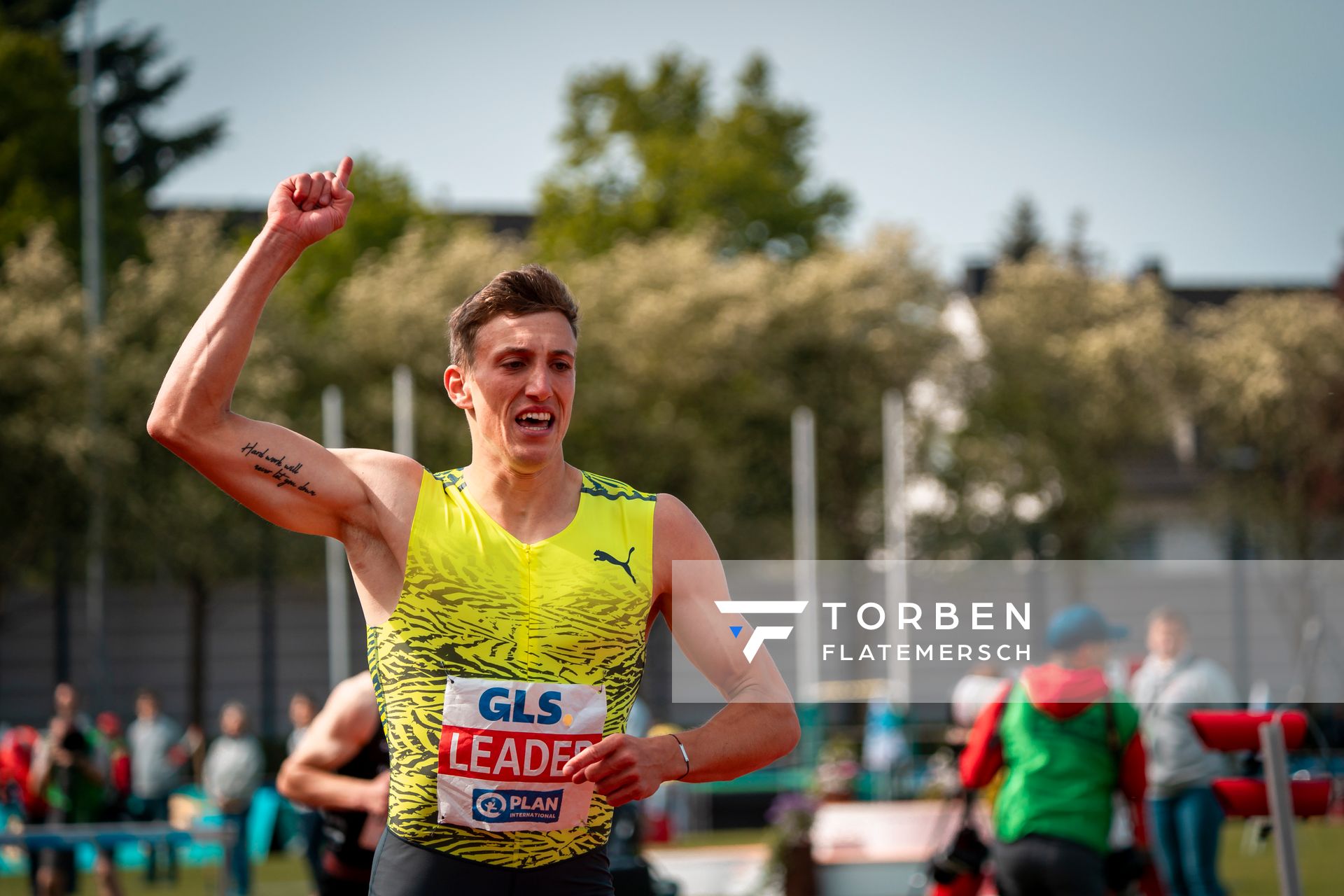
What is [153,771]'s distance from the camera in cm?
1766

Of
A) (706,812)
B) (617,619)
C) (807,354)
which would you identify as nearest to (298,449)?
(617,619)

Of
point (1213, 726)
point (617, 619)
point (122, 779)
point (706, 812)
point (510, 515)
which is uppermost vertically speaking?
point (510, 515)

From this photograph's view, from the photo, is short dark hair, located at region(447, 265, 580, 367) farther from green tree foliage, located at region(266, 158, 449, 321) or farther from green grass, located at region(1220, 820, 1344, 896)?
green tree foliage, located at region(266, 158, 449, 321)

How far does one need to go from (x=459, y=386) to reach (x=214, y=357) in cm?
54

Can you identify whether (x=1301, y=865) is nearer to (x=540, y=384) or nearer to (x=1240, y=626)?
(x=540, y=384)

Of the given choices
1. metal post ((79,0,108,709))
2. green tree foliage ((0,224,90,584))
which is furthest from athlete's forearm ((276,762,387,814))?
green tree foliage ((0,224,90,584))

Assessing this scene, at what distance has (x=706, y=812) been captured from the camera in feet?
84.8

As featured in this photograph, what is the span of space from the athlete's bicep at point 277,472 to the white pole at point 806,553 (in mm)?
26827

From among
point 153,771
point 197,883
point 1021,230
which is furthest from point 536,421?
point 1021,230

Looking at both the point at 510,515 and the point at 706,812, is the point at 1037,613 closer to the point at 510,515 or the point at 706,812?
the point at 706,812

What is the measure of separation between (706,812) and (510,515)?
907 inches

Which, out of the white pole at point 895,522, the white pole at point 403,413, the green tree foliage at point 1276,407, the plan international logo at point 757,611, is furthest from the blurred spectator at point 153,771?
the green tree foliage at point 1276,407

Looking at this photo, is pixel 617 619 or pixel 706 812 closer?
pixel 617 619

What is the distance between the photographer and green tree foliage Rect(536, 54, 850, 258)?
142 feet
